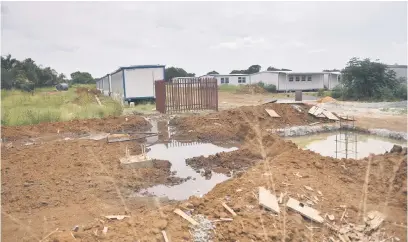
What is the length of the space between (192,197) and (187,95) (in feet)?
47.4

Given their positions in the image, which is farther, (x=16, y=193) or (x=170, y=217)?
(x=16, y=193)

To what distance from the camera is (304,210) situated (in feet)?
A: 15.3

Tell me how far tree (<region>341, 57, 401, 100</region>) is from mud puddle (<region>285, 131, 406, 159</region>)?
656 inches

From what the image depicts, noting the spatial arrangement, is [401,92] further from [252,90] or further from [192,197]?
[192,197]

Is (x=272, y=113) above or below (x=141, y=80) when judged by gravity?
below

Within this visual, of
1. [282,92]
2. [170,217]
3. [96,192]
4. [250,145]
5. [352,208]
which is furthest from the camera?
[282,92]

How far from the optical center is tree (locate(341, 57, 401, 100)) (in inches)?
1101

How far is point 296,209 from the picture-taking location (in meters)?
4.65

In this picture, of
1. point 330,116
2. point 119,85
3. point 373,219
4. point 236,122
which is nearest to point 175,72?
point 119,85

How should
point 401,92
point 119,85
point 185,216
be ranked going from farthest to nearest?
point 401,92, point 119,85, point 185,216

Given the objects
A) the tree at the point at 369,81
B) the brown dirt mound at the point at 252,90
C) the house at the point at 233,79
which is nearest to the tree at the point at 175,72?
the house at the point at 233,79

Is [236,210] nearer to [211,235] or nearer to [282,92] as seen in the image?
[211,235]

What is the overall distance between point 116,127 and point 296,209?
11.0m

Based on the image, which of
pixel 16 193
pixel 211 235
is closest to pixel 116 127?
pixel 16 193
